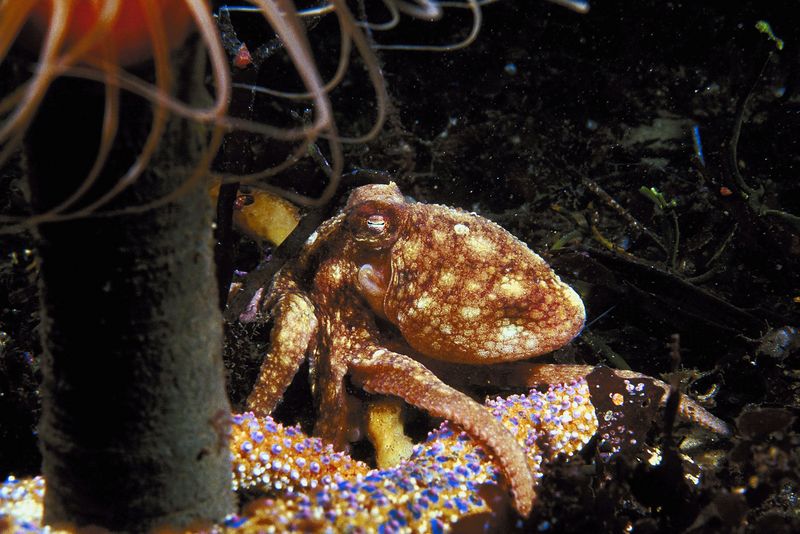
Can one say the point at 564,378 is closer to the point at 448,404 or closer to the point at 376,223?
the point at 448,404

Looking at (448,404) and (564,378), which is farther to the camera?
(564,378)

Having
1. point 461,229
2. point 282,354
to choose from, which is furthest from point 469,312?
point 282,354

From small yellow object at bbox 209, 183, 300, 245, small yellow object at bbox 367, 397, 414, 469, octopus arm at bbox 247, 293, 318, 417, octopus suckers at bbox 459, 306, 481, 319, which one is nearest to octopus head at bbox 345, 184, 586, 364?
octopus suckers at bbox 459, 306, 481, 319

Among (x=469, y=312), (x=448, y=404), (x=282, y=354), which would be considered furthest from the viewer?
(x=282, y=354)

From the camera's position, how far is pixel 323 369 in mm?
2912

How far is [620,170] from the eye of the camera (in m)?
4.65

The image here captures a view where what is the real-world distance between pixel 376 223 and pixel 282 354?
85cm

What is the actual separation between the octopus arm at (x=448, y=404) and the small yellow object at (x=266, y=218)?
1.29 metres

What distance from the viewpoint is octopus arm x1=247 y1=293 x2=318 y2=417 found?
2.71m

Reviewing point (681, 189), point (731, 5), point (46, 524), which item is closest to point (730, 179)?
point (681, 189)

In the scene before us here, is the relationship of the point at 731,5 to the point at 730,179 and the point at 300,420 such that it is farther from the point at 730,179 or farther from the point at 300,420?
the point at 300,420

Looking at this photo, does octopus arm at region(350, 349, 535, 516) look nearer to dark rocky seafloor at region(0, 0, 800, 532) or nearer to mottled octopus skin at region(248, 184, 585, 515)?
mottled octopus skin at region(248, 184, 585, 515)

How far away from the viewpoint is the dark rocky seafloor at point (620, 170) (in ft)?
10.5

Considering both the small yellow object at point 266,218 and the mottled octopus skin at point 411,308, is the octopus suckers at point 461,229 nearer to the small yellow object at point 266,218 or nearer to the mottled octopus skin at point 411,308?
the mottled octopus skin at point 411,308
